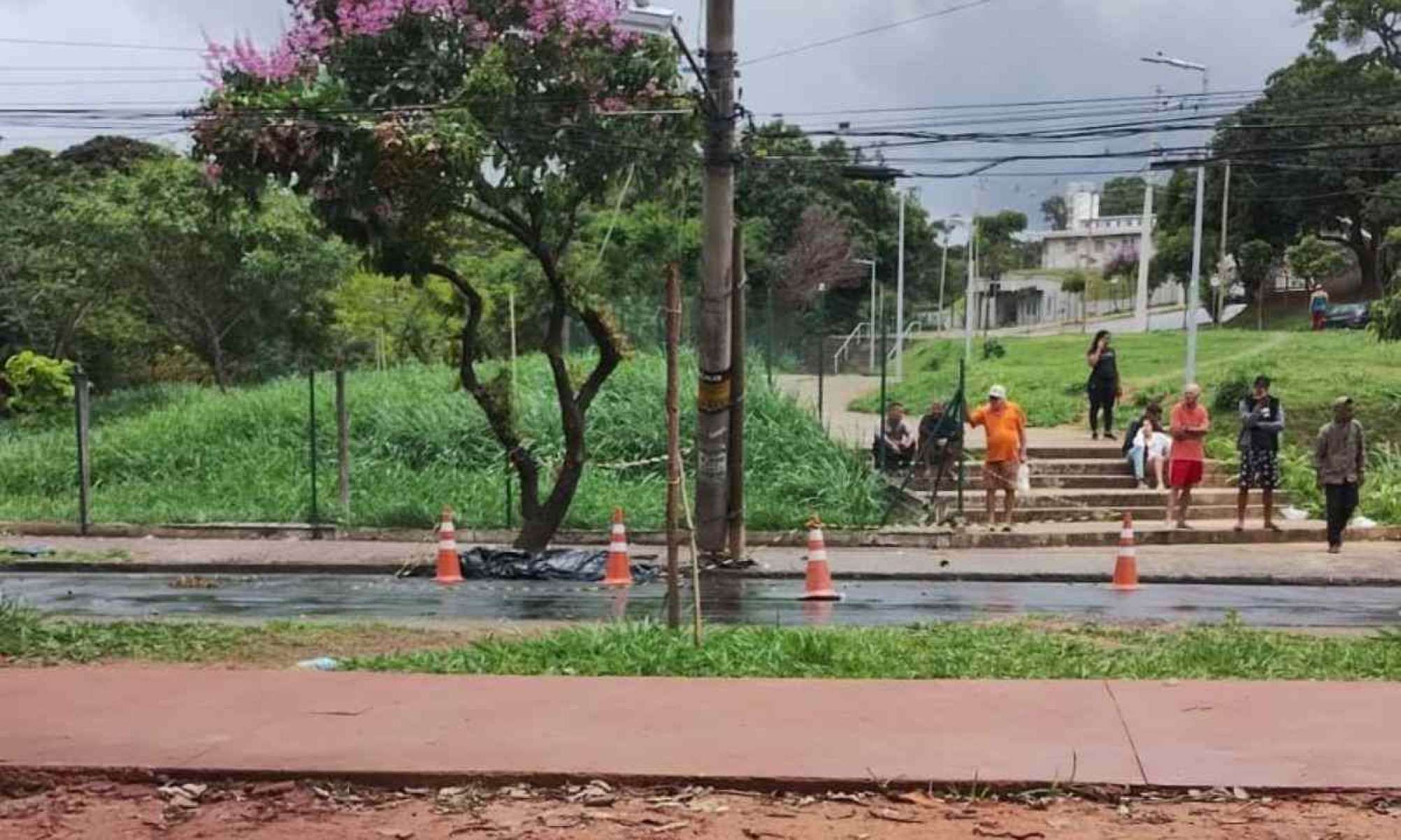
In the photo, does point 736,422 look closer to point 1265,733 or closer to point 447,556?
point 447,556

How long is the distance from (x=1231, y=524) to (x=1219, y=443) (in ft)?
10.7

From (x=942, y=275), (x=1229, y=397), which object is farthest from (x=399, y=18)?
(x=942, y=275)

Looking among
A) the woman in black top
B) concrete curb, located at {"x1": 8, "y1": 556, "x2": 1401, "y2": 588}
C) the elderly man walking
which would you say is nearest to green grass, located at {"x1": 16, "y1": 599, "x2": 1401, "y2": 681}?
concrete curb, located at {"x1": 8, "y1": 556, "x2": 1401, "y2": 588}

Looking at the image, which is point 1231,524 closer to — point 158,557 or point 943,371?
point 158,557

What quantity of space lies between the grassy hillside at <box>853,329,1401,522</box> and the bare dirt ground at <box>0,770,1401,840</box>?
14.0 meters

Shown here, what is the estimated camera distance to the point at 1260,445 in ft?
52.6

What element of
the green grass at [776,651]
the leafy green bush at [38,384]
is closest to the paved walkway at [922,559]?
the green grass at [776,651]

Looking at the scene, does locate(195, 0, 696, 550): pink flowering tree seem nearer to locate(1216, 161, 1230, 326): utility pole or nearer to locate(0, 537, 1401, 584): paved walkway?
locate(0, 537, 1401, 584): paved walkway

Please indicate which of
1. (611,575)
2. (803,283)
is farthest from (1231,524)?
(803,283)

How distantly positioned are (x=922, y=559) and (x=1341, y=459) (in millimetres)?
4808

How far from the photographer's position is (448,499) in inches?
711

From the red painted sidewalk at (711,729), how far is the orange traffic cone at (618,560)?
5976 mm

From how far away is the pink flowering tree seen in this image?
12.2m

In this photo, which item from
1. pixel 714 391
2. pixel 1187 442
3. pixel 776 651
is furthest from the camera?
pixel 1187 442
